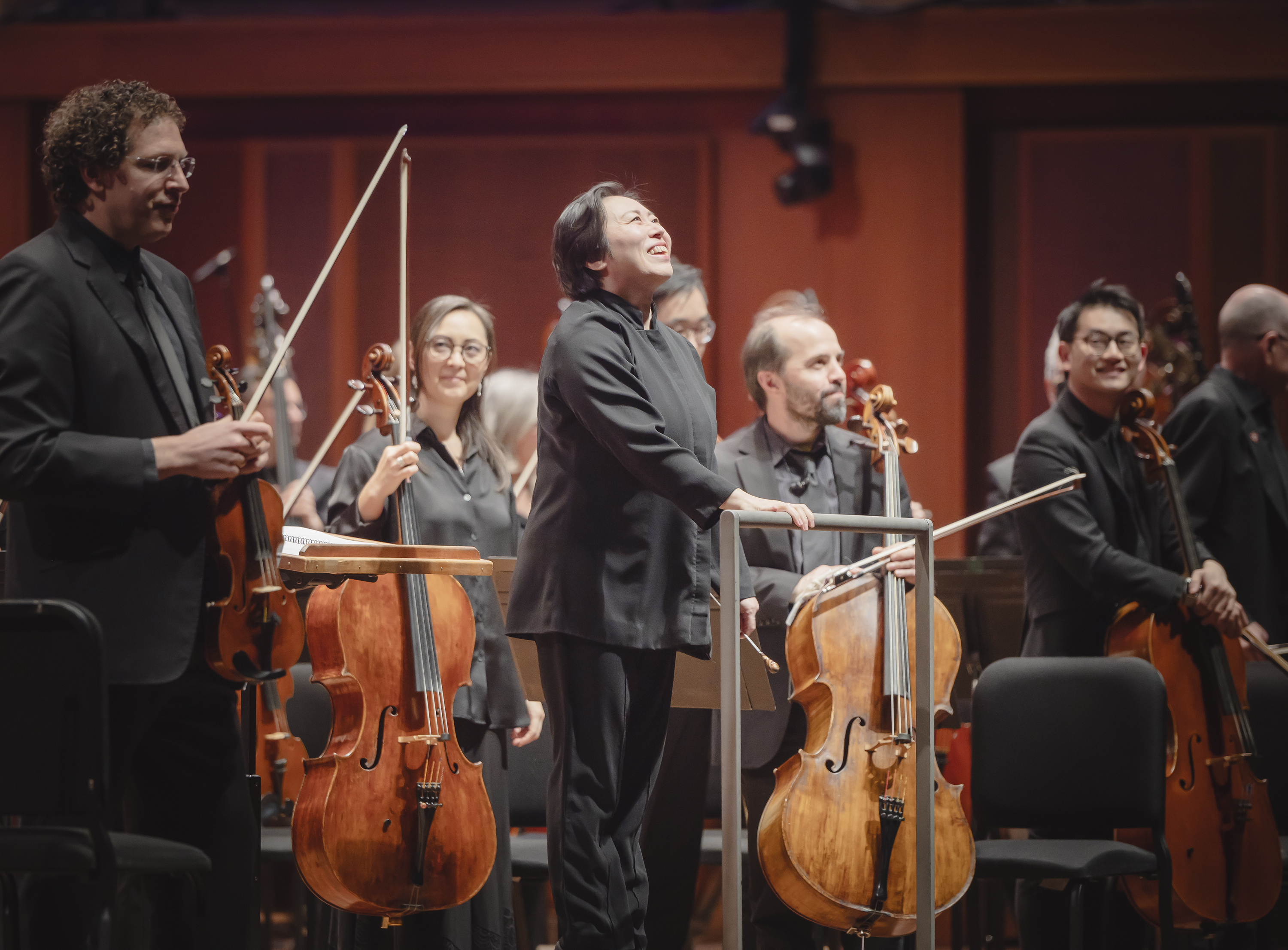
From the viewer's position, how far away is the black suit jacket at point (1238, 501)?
3432 mm

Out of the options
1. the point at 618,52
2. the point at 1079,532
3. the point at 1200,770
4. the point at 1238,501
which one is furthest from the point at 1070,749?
the point at 618,52

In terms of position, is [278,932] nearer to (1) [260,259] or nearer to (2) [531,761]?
(2) [531,761]

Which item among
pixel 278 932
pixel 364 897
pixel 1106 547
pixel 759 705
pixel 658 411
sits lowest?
pixel 278 932

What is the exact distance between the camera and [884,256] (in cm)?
498

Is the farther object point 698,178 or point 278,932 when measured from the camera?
point 698,178

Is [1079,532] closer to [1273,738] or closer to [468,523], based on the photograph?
[1273,738]

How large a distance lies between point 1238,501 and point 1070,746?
1006 mm

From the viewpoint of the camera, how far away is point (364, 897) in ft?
8.09

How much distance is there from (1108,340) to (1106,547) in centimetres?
56

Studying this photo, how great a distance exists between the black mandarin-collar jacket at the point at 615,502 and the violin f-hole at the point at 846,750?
391 mm

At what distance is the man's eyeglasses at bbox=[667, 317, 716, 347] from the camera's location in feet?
11.5

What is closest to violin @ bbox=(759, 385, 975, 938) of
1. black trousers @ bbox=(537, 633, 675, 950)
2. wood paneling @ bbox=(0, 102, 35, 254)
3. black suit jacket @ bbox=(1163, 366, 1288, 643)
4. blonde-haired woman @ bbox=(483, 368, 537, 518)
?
black trousers @ bbox=(537, 633, 675, 950)

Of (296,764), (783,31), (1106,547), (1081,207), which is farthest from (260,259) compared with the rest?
(1106,547)

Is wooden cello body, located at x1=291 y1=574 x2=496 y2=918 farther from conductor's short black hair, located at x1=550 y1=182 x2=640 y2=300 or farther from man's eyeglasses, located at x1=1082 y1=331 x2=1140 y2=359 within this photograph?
man's eyeglasses, located at x1=1082 y1=331 x2=1140 y2=359
